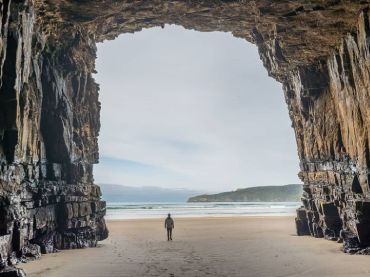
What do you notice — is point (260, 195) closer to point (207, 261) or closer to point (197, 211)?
point (197, 211)

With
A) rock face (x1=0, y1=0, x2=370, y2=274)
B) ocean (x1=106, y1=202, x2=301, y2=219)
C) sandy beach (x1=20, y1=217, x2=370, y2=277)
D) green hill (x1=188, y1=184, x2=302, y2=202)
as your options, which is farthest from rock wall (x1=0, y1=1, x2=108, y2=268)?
green hill (x1=188, y1=184, x2=302, y2=202)

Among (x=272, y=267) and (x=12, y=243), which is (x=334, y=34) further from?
(x=12, y=243)

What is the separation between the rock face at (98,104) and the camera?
1384 centimetres

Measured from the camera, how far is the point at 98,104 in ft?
85.3

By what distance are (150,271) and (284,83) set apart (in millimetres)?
17933

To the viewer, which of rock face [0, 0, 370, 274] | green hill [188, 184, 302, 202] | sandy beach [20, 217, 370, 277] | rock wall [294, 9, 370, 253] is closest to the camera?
sandy beach [20, 217, 370, 277]

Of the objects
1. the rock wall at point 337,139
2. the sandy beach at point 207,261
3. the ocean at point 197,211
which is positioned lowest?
the ocean at point 197,211

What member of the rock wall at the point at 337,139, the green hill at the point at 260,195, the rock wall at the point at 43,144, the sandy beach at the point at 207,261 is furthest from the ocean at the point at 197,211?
the green hill at the point at 260,195

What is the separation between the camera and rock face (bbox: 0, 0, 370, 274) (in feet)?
45.4

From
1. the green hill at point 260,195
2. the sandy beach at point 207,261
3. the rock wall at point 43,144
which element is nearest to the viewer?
the sandy beach at point 207,261

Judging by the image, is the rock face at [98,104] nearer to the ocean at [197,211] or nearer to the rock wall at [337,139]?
the rock wall at [337,139]

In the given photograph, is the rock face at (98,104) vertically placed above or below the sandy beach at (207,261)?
above

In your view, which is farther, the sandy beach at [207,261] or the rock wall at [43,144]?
the rock wall at [43,144]

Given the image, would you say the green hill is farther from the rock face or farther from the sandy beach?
the sandy beach
